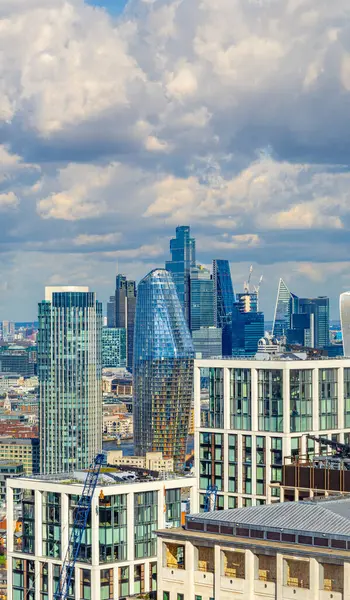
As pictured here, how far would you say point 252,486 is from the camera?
11256 centimetres

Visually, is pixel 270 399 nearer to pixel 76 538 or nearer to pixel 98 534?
pixel 98 534

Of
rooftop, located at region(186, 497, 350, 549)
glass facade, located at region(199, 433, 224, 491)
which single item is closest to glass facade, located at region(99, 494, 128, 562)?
glass facade, located at region(199, 433, 224, 491)

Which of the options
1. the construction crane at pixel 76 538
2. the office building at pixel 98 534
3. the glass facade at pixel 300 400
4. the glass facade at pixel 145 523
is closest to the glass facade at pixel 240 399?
the glass facade at pixel 300 400

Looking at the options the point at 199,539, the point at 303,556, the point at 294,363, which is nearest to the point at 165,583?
the point at 199,539

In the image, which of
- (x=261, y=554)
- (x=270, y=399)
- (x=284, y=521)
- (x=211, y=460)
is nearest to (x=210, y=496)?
(x=211, y=460)

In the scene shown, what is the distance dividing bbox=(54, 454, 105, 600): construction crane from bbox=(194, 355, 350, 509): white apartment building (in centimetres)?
1290

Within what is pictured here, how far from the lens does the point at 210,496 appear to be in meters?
114

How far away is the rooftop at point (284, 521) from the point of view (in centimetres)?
6925

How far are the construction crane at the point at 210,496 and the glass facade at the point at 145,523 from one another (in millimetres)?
5631

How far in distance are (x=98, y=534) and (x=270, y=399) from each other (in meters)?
17.6

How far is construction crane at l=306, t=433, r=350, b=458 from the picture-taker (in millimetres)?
99500

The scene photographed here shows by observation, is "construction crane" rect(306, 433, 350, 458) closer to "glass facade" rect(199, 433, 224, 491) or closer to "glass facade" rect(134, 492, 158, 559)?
"glass facade" rect(199, 433, 224, 491)

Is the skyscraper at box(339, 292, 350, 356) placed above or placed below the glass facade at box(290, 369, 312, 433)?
above

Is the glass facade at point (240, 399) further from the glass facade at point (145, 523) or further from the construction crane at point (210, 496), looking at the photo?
the glass facade at point (145, 523)
